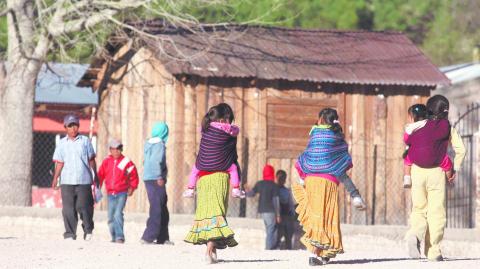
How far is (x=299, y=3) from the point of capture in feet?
162

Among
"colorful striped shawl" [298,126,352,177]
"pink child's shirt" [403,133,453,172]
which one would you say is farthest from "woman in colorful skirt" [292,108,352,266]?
"pink child's shirt" [403,133,453,172]

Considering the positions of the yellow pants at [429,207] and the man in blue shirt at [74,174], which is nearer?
the yellow pants at [429,207]

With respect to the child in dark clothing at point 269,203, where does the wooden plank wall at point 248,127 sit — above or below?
above

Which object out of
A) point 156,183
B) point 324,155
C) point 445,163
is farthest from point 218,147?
point 156,183

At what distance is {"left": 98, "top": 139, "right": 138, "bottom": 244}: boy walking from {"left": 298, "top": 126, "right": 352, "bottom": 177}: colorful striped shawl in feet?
18.2

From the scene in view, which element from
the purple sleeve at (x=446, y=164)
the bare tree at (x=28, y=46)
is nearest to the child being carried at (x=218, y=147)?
the purple sleeve at (x=446, y=164)

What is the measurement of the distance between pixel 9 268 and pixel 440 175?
4.57 metres

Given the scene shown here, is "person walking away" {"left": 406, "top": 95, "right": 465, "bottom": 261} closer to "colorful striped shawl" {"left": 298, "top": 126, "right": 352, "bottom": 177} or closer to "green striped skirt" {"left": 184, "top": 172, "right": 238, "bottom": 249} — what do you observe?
"colorful striped shawl" {"left": 298, "top": 126, "right": 352, "bottom": 177}

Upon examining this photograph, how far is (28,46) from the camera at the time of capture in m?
25.3

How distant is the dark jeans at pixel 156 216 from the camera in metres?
18.1

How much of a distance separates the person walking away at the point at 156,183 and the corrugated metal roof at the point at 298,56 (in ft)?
Result: 20.1

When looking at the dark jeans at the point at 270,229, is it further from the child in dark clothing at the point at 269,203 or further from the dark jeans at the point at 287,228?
the dark jeans at the point at 287,228

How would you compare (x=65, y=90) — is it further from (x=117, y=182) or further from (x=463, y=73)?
(x=117, y=182)

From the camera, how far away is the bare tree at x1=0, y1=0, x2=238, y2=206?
967 inches
